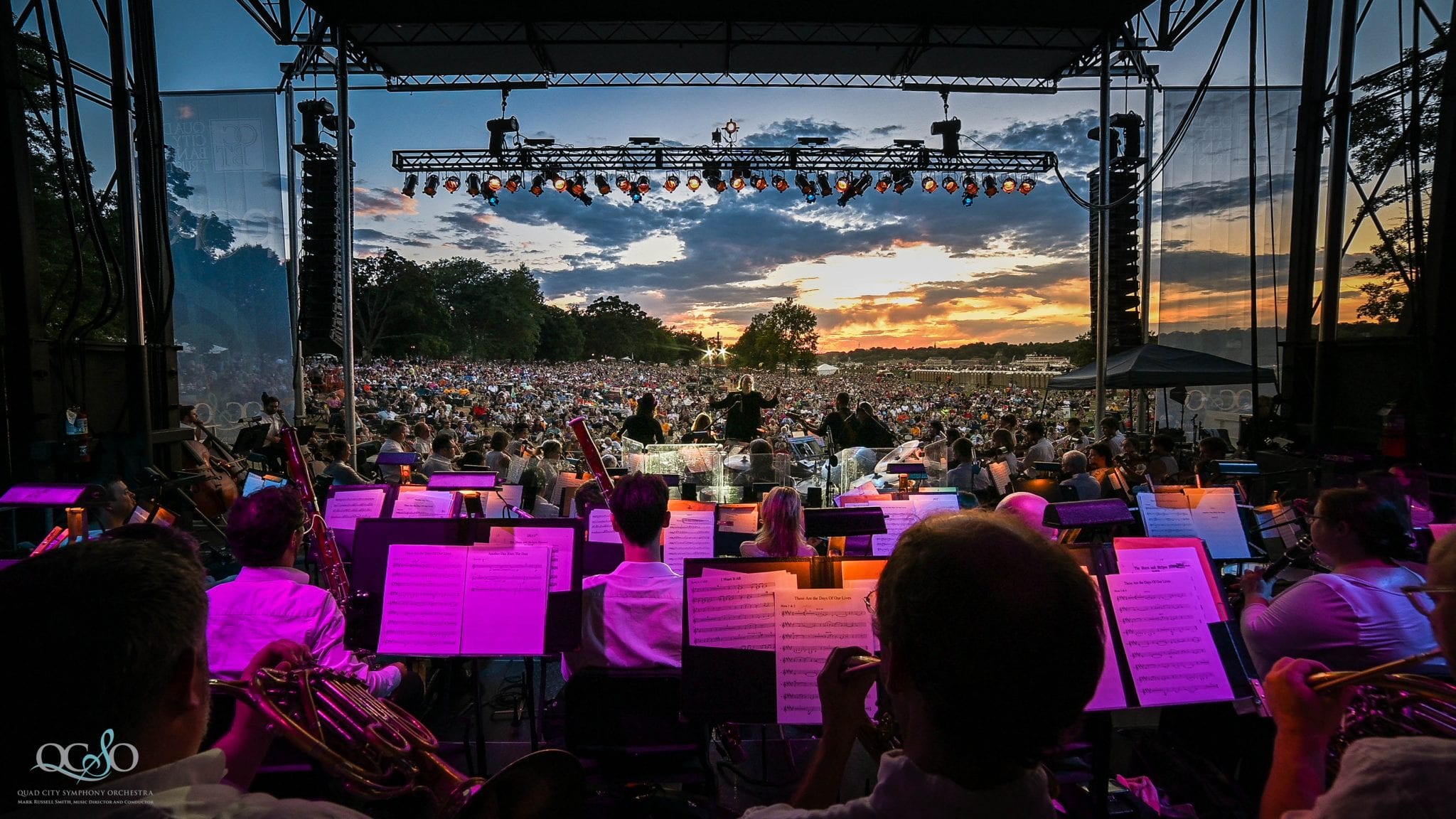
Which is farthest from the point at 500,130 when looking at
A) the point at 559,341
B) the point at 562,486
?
the point at 559,341

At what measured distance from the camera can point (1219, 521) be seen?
469 centimetres

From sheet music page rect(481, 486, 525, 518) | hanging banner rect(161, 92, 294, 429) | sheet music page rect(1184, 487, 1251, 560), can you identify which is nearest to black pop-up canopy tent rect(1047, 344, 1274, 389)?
sheet music page rect(1184, 487, 1251, 560)

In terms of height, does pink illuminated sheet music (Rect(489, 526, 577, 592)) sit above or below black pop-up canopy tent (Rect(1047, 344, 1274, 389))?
below

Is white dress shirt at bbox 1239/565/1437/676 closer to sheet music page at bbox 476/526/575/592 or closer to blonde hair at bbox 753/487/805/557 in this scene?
blonde hair at bbox 753/487/805/557

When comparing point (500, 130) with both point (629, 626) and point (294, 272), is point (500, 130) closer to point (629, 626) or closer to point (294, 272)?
point (294, 272)

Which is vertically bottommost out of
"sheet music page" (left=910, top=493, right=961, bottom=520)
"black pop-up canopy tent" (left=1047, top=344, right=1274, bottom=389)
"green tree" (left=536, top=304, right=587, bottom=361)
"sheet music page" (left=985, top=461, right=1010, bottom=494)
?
"sheet music page" (left=985, top=461, right=1010, bottom=494)

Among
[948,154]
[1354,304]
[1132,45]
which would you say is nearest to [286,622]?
[1354,304]

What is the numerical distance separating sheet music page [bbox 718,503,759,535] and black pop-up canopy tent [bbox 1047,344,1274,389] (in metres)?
8.30

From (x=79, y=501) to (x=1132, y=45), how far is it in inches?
542

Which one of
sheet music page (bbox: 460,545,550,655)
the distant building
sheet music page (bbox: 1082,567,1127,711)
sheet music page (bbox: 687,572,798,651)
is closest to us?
sheet music page (bbox: 1082,567,1127,711)

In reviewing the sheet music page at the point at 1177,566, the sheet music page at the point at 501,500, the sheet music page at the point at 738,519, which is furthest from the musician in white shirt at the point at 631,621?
the sheet music page at the point at 501,500

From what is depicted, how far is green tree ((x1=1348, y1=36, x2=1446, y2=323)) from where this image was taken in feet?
21.9

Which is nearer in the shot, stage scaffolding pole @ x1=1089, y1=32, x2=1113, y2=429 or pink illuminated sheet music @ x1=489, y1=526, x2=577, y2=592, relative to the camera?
pink illuminated sheet music @ x1=489, y1=526, x2=577, y2=592

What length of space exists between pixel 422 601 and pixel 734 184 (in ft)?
41.9
